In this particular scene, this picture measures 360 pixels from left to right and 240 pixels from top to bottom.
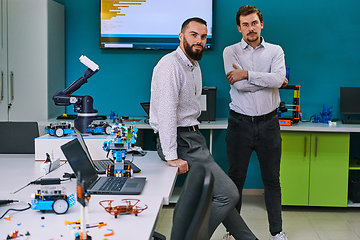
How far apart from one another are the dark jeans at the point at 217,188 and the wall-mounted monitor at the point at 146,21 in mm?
2145

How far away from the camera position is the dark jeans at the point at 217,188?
2.10 metres

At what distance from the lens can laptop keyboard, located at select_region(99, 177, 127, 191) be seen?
1.67 m

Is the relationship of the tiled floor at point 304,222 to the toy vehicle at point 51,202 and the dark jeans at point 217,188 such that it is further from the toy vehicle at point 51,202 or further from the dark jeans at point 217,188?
the toy vehicle at point 51,202

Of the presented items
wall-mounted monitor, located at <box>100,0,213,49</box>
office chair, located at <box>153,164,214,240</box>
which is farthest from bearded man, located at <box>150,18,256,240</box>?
wall-mounted monitor, located at <box>100,0,213,49</box>

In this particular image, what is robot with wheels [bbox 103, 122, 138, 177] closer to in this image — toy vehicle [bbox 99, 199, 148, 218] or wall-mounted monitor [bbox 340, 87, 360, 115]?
toy vehicle [bbox 99, 199, 148, 218]

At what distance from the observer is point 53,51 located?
156 inches

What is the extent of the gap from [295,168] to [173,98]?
2.08 metres

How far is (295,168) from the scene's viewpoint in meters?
3.65

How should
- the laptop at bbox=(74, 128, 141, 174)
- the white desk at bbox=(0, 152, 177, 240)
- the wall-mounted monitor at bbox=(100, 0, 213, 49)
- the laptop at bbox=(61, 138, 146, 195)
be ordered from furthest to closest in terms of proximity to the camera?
the wall-mounted monitor at bbox=(100, 0, 213, 49)
the laptop at bbox=(74, 128, 141, 174)
the laptop at bbox=(61, 138, 146, 195)
the white desk at bbox=(0, 152, 177, 240)

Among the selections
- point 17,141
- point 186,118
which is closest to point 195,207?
point 186,118

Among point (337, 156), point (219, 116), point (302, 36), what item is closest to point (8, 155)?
point (219, 116)

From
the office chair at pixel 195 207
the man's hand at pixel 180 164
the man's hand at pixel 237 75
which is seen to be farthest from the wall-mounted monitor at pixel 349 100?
the office chair at pixel 195 207

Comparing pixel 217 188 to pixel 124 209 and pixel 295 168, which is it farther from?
pixel 295 168

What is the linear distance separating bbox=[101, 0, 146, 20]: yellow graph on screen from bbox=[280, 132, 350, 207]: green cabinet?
7.13ft
